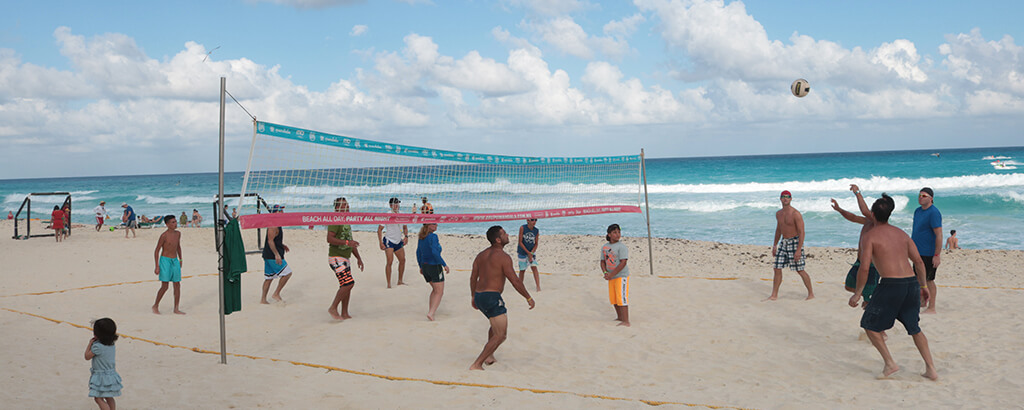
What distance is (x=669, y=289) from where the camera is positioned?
9.39 m

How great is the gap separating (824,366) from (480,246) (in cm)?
1091

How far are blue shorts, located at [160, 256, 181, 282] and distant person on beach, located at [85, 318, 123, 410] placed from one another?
3875 mm

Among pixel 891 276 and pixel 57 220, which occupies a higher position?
pixel 57 220

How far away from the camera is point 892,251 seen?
203 inches

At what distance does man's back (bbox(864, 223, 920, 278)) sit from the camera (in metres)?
5.12

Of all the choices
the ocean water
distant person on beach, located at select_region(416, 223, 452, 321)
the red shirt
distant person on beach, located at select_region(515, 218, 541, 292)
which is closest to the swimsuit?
distant person on beach, located at select_region(515, 218, 541, 292)

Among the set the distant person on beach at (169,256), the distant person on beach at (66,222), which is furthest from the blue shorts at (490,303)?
the distant person on beach at (66,222)

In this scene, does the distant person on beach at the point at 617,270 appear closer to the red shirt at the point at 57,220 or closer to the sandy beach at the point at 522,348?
the sandy beach at the point at 522,348

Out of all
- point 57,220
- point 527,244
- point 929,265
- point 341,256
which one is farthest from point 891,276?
point 57,220

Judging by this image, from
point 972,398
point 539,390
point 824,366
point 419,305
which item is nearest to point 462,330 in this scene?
point 419,305

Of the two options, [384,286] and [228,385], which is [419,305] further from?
[228,385]

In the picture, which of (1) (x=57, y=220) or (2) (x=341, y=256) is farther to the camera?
(1) (x=57, y=220)

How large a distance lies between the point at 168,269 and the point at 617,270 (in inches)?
226

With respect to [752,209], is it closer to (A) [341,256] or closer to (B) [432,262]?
(B) [432,262]
